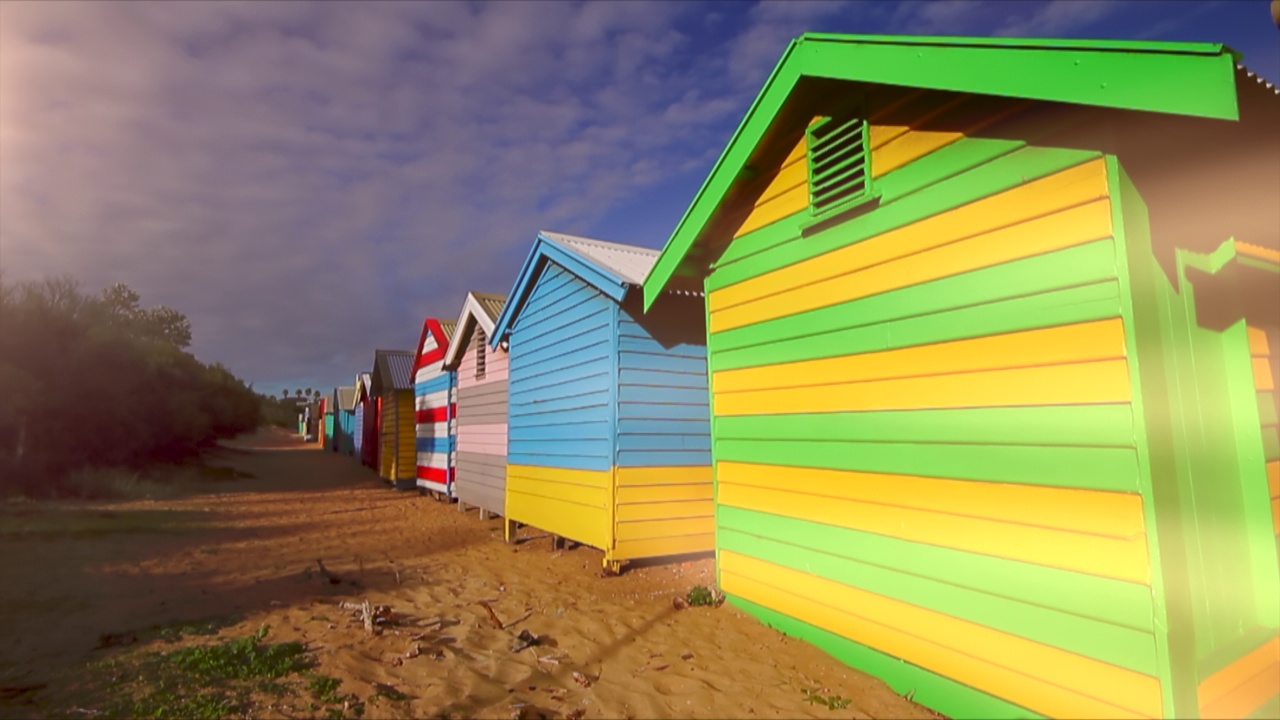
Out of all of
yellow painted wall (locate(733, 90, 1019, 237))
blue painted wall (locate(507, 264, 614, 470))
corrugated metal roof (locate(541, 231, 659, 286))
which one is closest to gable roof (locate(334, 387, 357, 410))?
blue painted wall (locate(507, 264, 614, 470))

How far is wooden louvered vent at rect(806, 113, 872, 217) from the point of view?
4.79m

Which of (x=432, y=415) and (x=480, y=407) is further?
(x=432, y=415)

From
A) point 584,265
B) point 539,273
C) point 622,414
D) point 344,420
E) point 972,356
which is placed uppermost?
point 539,273

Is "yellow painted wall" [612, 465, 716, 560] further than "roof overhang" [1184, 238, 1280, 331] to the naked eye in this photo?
Yes

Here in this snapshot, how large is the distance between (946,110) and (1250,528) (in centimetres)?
311

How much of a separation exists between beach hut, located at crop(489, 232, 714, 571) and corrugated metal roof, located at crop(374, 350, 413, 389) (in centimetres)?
1413

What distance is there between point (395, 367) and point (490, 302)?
10.9 m

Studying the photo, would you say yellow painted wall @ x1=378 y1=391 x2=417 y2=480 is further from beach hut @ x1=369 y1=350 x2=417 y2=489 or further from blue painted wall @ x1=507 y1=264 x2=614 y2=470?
blue painted wall @ x1=507 y1=264 x2=614 y2=470

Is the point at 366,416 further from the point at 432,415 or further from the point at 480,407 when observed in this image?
the point at 480,407

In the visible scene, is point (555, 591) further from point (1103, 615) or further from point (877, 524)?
point (1103, 615)

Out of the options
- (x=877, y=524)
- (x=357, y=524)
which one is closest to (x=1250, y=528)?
(x=877, y=524)

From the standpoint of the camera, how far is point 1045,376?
3.46m

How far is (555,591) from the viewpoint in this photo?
7.62 meters

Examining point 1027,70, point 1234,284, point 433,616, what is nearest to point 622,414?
point 433,616
